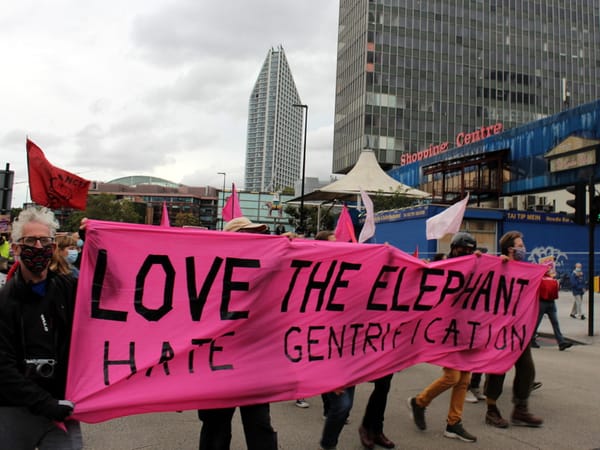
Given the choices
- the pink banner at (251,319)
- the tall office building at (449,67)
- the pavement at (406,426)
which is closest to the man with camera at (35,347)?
the pink banner at (251,319)

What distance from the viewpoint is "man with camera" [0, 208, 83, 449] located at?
7.98 ft

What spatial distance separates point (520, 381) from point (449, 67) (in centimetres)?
8200

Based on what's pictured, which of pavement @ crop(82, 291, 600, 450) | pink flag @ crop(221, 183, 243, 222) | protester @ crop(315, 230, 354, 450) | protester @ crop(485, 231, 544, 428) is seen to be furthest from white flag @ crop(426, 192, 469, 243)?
pink flag @ crop(221, 183, 243, 222)

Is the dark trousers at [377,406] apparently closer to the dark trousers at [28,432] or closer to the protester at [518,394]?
the protester at [518,394]

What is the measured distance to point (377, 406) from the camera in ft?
14.3

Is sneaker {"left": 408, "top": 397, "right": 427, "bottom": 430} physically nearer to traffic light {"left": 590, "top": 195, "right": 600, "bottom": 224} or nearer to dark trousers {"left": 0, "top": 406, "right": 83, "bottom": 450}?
dark trousers {"left": 0, "top": 406, "right": 83, "bottom": 450}

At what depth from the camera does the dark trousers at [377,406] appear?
4.36 m

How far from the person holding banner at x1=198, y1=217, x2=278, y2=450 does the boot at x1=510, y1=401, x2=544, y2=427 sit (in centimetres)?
290

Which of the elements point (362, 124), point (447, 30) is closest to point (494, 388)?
point (362, 124)

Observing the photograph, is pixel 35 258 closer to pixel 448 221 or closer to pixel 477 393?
pixel 477 393

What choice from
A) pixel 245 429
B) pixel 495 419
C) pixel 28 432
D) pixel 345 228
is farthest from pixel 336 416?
pixel 345 228

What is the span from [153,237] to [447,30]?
85.9 metres

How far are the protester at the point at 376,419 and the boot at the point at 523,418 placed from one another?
145 cm

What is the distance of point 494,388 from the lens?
4.97 metres
